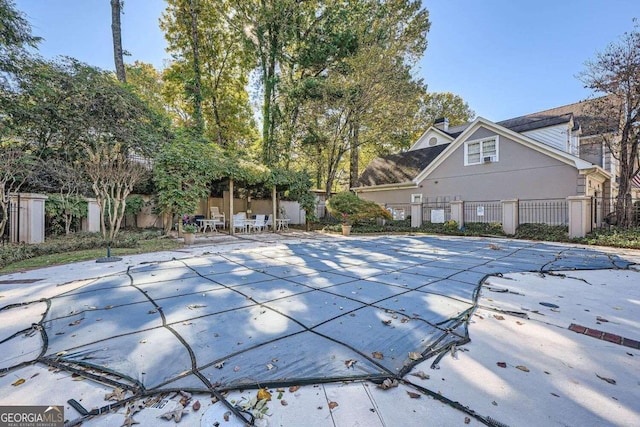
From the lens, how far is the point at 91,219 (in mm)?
9531

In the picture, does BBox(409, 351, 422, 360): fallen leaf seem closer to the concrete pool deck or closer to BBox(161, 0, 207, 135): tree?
the concrete pool deck

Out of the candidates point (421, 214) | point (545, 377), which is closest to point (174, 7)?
point (421, 214)

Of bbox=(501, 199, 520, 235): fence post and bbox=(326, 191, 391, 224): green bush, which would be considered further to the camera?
bbox=(326, 191, 391, 224): green bush

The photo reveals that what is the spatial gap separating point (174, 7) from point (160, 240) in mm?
14774

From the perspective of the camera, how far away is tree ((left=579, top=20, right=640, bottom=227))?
916cm

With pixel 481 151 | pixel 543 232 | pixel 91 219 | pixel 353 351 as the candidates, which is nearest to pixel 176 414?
pixel 353 351

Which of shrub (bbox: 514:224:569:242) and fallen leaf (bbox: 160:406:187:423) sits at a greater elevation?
shrub (bbox: 514:224:569:242)

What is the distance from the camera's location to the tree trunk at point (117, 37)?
1243 centimetres

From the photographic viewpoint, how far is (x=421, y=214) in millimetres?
14562

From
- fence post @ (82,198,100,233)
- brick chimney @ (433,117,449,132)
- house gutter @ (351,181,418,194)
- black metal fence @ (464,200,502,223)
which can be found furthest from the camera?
brick chimney @ (433,117,449,132)

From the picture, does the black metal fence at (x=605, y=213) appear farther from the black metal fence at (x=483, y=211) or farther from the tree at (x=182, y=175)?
the tree at (x=182, y=175)

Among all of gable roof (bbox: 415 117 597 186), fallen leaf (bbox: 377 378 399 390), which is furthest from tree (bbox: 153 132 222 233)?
gable roof (bbox: 415 117 597 186)

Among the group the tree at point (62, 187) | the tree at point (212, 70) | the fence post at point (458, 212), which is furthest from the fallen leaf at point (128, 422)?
the tree at point (212, 70)

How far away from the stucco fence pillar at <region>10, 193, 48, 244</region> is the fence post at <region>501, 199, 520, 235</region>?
16.3m
